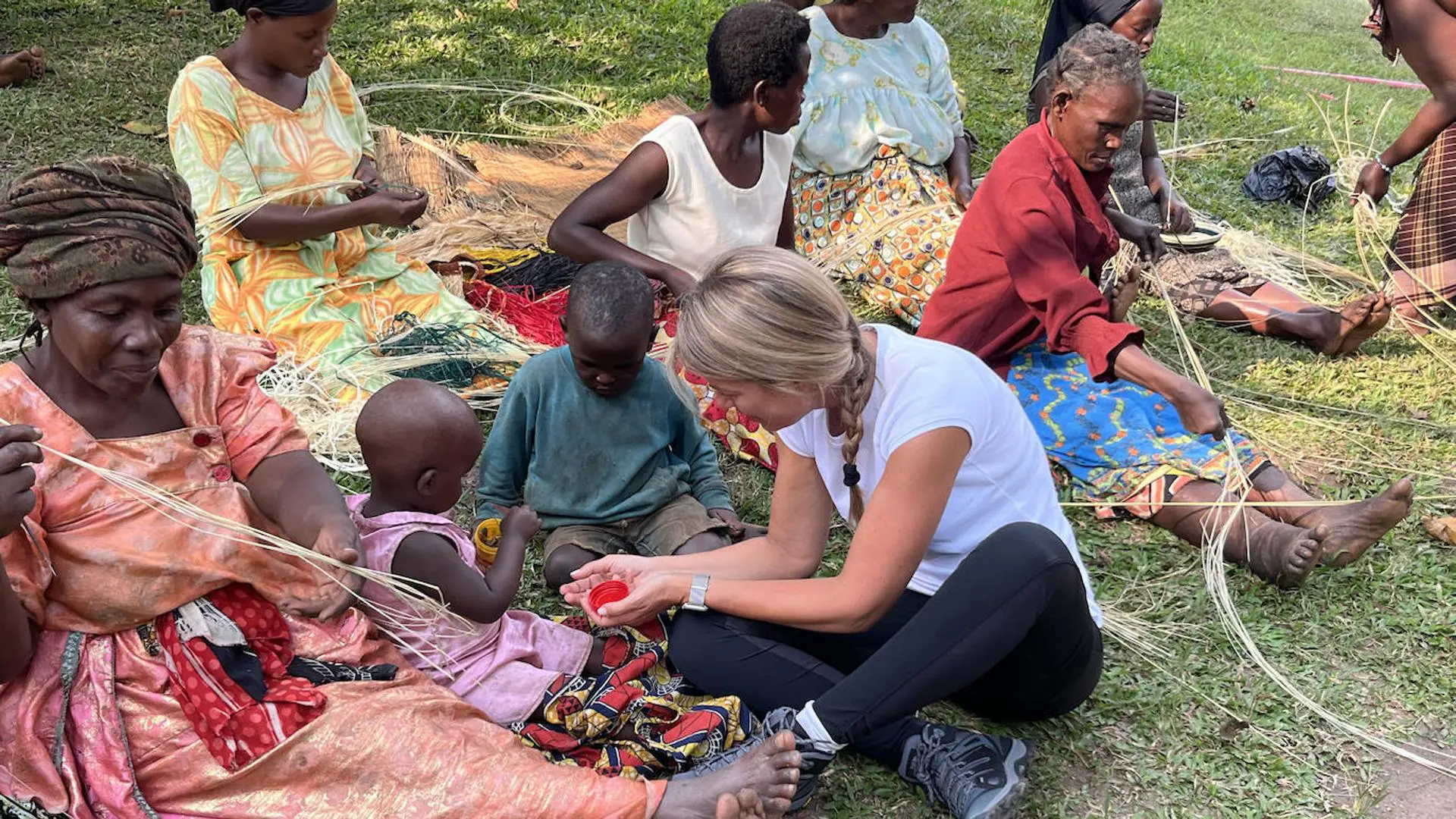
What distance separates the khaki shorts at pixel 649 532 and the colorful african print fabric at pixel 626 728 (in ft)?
1.82

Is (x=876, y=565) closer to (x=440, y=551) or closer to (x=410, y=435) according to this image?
(x=440, y=551)

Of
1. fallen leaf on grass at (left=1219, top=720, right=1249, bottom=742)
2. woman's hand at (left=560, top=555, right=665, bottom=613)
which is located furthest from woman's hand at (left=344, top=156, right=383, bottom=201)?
fallen leaf on grass at (left=1219, top=720, right=1249, bottom=742)

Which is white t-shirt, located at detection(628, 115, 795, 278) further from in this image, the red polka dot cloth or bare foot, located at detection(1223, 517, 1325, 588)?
the red polka dot cloth

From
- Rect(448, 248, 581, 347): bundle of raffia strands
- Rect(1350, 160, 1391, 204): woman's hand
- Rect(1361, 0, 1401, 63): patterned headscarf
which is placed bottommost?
Rect(448, 248, 581, 347): bundle of raffia strands

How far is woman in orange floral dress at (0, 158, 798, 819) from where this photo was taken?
2.11m

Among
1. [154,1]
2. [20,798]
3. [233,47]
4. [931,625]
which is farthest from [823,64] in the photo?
[154,1]

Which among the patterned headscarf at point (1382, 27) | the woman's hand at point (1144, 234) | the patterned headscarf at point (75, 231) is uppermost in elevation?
the patterned headscarf at point (75, 231)

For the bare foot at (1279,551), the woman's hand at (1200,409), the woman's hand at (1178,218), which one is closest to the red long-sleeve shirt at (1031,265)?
the woman's hand at (1200,409)

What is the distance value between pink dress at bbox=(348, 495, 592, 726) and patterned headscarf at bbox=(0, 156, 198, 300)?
0.71 meters

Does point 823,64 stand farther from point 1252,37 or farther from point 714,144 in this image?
point 1252,37

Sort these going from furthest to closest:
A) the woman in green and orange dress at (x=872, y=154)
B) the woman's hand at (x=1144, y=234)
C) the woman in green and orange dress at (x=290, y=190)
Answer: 1. the woman in green and orange dress at (x=872, y=154)
2. the woman's hand at (x=1144, y=234)
3. the woman in green and orange dress at (x=290, y=190)

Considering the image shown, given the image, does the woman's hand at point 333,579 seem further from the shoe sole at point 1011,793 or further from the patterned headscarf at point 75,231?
the shoe sole at point 1011,793

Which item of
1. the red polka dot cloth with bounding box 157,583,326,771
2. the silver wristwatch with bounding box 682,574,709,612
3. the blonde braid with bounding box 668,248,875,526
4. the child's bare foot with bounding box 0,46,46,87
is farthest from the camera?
the child's bare foot with bounding box 0,46,46,87

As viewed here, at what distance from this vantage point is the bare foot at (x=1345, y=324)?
4.51m
